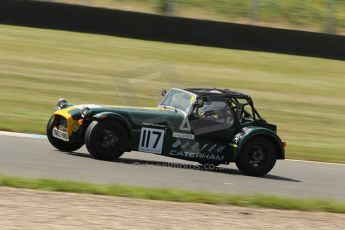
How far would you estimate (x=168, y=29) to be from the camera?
22.5 metres

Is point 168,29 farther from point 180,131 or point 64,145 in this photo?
point 180,131

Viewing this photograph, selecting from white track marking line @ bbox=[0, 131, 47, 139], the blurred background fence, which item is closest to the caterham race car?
white track marking line @ bbox=[0, 131, 47, 139]

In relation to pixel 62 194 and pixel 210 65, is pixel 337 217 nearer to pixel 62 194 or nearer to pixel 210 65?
pixel 62 194

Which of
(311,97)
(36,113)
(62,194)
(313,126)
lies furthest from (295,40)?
(62,194)

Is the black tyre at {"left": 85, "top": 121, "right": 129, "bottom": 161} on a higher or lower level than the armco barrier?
lower

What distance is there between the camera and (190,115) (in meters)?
10.9

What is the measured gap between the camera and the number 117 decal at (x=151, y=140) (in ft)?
34.7

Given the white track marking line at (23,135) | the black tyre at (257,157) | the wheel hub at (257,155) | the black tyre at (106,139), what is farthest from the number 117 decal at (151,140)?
the white track marking line at (23,135)

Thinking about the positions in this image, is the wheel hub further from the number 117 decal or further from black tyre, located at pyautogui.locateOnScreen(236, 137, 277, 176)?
the number 117 decal

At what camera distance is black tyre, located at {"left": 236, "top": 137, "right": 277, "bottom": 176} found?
1105 centimetres

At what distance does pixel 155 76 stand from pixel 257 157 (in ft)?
36.3

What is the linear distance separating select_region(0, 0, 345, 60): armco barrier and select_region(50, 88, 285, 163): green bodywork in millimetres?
11331

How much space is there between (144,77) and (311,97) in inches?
190

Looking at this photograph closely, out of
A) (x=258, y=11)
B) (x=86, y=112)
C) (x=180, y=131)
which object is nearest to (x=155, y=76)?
(x=258, y=11)
